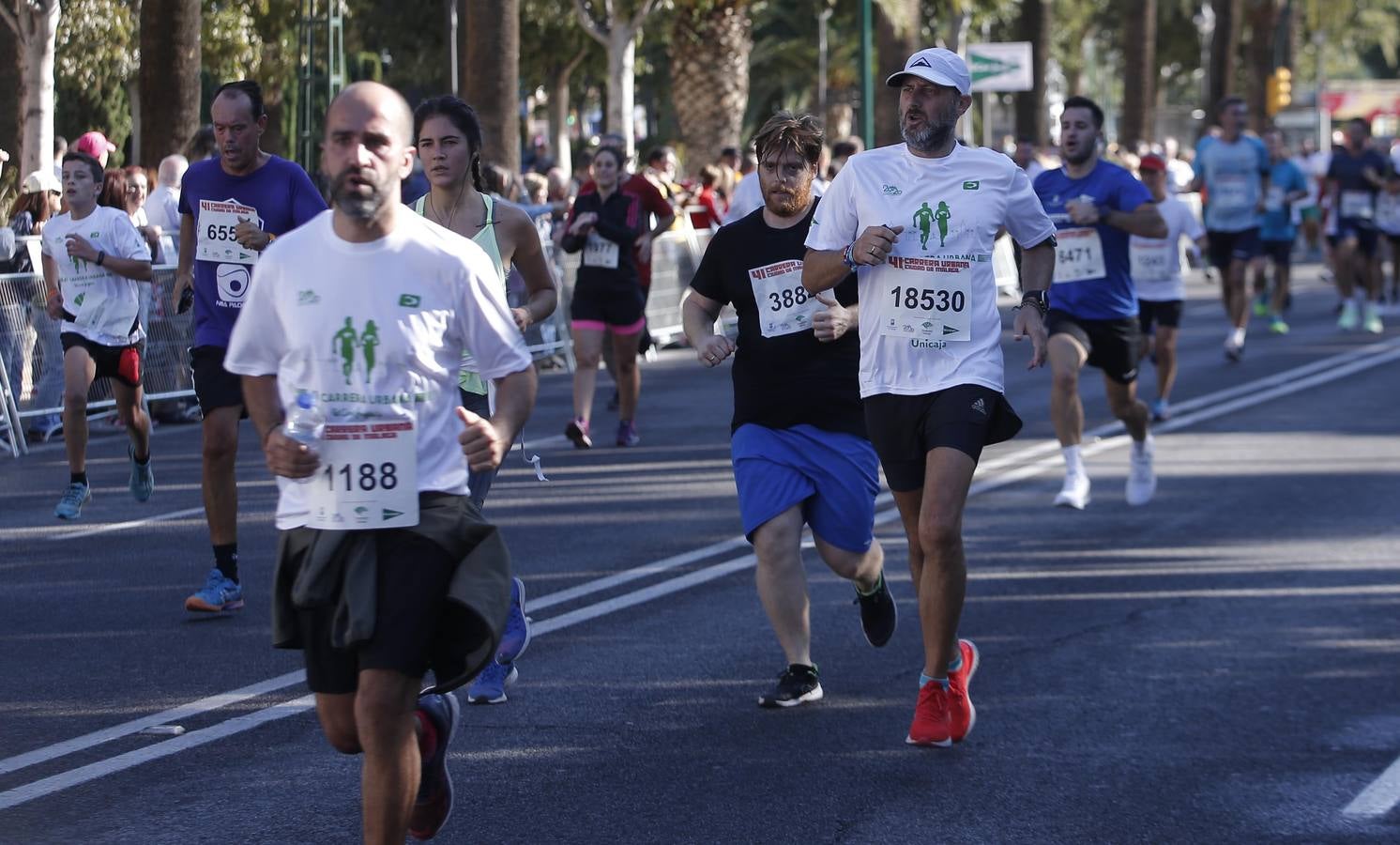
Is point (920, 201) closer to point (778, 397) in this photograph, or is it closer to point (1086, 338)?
point (778, 397)

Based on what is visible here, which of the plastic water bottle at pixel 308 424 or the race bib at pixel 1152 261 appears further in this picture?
the race bib at pixel 1152 261

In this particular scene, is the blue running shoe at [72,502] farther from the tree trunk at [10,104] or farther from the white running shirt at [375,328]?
the tree trunk at [10,104]

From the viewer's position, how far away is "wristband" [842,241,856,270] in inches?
250

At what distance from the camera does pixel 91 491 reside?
1199 cm

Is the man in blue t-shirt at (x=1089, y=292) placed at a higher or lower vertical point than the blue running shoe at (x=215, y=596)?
higher

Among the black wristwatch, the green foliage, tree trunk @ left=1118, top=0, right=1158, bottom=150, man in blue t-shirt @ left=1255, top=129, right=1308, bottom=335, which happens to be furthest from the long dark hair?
tree trunk @ left=1118, top=0, right=1158, bottom=150

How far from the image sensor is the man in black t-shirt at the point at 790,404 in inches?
266

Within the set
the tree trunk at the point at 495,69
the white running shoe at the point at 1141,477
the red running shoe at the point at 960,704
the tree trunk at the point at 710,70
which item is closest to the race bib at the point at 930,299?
the red running shoe at the point at 960,704

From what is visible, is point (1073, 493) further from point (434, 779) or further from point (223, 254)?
point (434, 779)

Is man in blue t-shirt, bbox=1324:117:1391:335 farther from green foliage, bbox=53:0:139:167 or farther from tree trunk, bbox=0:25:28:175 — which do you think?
green foliage, bbox=53:0:139:167

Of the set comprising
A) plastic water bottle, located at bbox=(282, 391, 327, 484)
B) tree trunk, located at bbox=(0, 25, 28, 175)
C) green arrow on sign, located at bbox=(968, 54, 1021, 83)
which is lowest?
plastic water bottle, located at bbox=(282, 391, 327, 484)

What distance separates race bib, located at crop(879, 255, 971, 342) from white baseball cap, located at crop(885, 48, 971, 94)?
0.53m

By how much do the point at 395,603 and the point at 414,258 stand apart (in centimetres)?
73

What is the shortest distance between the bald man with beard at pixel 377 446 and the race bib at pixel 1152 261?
9.68 meters
